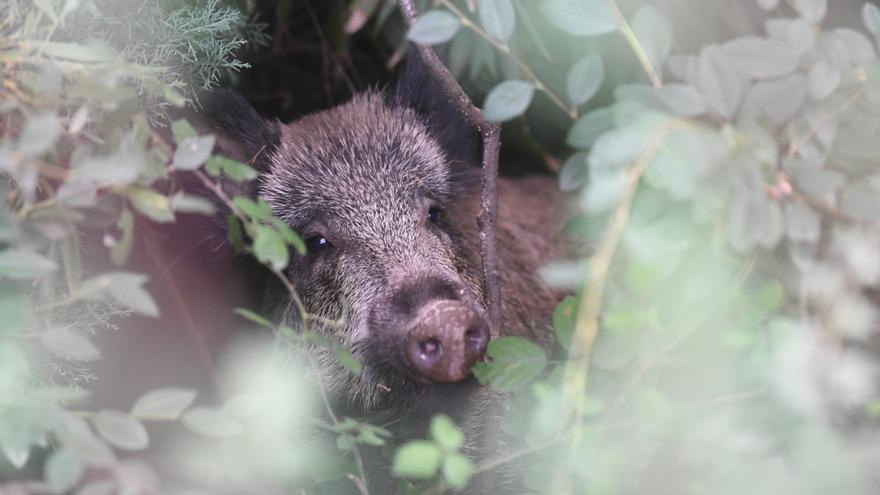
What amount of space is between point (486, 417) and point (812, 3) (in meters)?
1.50

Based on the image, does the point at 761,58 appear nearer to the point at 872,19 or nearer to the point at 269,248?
the point at 872,19

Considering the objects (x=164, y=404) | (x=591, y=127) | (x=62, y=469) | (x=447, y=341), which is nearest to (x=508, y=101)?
(x=591, y=127)

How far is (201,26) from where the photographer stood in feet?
7.96

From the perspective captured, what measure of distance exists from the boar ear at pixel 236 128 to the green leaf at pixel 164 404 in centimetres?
116

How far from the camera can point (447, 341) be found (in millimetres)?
1983

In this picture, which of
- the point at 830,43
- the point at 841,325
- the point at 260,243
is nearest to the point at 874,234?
the point at 841,325

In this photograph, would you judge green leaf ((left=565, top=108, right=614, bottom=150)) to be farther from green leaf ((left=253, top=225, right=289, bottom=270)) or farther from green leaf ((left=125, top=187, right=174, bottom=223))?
green leaf ((left=125, top=187, right=174, bottom=223))

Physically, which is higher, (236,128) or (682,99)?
(682,99)

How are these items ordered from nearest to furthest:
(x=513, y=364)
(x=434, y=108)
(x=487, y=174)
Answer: (x=513, y=364), (x=487, y=174), (x=434, y=108)

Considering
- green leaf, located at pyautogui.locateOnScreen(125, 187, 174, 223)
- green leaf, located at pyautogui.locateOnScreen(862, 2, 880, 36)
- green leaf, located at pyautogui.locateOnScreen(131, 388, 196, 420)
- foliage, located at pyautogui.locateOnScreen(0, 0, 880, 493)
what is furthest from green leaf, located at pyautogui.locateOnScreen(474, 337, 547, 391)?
green leaf, located at pyautogui.locateOnScreen(862, 2, 880, 36)

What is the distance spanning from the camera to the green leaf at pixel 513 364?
1660 mm

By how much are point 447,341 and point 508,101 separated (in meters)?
0.60

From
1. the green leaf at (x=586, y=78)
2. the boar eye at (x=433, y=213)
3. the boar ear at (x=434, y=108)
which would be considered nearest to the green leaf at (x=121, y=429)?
the green leaf at (x=586, y=78)

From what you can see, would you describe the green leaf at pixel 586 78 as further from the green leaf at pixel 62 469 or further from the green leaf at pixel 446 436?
the green leaf at pixel 62 469
